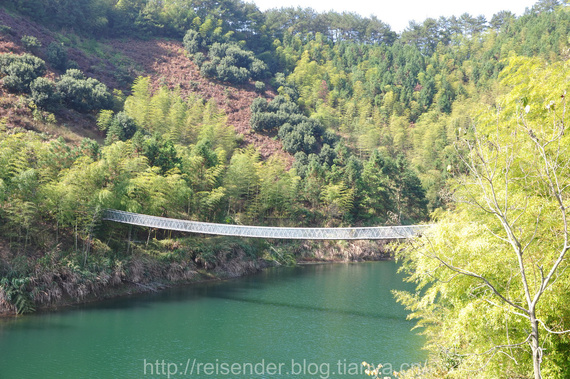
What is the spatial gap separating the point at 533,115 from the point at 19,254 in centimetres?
1611

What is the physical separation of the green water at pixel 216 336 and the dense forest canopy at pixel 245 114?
213 centimetres

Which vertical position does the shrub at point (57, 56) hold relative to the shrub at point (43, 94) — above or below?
above

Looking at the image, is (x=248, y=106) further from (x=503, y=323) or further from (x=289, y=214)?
(x=503, y=323)

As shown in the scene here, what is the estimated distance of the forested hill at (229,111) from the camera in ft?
56.0

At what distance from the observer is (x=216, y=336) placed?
13.1m

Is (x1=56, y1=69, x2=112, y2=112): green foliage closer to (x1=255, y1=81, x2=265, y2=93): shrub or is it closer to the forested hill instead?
the forested hill

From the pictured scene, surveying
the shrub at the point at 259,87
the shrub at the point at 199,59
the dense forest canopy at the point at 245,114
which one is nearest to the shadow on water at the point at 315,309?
the dense forest canopy at the point at 245,114

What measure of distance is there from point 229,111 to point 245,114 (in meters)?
1.52

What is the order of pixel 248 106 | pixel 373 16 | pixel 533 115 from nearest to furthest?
pixel 533 115, pixel 248 106, pixel 373 16

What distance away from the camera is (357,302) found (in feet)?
55.8

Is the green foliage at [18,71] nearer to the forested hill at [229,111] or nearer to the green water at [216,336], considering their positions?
the forested hill at [229,111]

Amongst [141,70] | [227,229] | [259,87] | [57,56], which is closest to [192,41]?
[141,70]

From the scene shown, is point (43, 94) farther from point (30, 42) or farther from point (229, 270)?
point (229, 270)

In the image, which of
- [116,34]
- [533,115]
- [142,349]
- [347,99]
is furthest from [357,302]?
[116,34]
